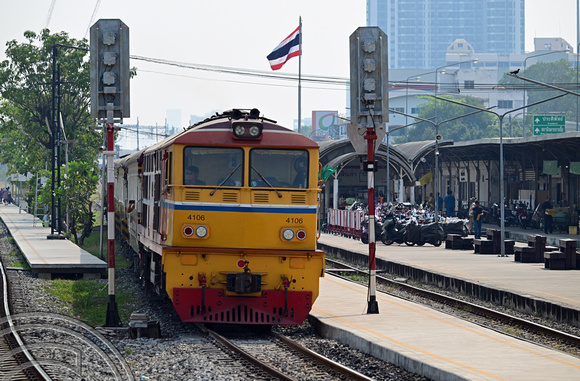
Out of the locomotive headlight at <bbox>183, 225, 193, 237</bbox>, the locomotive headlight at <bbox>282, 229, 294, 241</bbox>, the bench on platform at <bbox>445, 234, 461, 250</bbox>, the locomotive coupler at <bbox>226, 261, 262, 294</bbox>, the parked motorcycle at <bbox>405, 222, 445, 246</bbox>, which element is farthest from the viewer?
the parked motorcycle at <bbox>405, 222, 445, 246</bbox>

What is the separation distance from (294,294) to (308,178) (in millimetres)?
1824

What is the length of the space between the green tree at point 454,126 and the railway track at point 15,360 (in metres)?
108

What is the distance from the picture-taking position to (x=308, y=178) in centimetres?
1416

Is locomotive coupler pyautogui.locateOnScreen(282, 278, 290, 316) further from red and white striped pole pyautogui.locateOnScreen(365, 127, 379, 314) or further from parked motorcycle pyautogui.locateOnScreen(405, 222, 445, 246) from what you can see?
parked motorcycle pyautogui.locateOnScreen(405, 222, 445, 246)

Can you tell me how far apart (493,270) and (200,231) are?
12.4 metres

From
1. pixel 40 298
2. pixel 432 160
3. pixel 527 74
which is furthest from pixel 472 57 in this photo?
pixel 40 298

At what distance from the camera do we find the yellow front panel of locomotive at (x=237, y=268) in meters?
13.7

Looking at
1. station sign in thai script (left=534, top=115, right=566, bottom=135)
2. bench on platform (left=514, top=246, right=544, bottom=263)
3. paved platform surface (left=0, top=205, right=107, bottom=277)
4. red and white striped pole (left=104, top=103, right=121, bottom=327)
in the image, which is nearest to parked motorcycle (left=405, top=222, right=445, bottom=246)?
bench on platform (left=514, top=246, right=544, bottom=263)

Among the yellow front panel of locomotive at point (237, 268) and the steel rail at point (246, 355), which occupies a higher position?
the yellow front panel of locomotive at point (237, 268)

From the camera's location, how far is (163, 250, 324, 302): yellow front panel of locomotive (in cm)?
1369

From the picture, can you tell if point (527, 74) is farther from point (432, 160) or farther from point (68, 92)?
point (68, 92)

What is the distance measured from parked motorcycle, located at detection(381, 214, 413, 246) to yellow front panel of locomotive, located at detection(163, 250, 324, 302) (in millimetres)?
21294

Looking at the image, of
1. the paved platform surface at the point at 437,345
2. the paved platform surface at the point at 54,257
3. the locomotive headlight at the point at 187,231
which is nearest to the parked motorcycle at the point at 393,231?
the paved platform surface at the point at 54,257

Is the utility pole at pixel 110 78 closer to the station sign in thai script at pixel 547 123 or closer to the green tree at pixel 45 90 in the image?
the green tree at pixel 45 90
